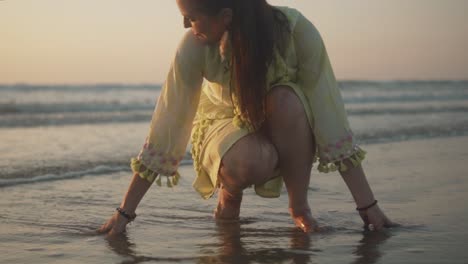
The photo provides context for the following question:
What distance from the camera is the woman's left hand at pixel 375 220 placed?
10.4ft

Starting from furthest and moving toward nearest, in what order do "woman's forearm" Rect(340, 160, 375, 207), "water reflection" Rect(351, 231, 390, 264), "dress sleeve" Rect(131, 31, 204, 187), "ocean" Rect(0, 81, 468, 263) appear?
"woman's forearm" Rect(340, 160, 375, 207), "dress sleeve" Rect(131, 31, 204, 187), "ocean" Rect(0, 81, 468, 263), "water reflection" Rect(351, 231, 390, 264)

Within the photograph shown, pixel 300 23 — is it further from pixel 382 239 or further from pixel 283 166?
pixel 382 239

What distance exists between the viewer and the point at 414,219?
3416 millimetres

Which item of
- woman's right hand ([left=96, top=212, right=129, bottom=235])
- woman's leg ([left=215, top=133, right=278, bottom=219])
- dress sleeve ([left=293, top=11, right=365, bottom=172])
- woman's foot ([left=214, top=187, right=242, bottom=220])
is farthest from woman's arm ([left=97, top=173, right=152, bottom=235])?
dress sleeve ([left=293, top=11, right=365, bottom=172])

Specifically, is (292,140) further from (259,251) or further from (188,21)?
(188,21)

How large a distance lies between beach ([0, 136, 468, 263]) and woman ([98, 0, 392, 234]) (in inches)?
7.0

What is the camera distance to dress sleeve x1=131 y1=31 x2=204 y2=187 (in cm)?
308

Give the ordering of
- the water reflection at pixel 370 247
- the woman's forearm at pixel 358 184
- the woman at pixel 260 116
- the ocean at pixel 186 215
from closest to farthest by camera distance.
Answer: the water reflection at pixel 370 247, the ocean at pixel 186 215, the woman at pixel 260 116, the woman's forearm at pixel 358 184

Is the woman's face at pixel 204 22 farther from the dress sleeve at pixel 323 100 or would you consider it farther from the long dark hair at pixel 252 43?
the dress sleeve at pixel 323 100

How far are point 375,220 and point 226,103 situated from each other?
776 millimetres

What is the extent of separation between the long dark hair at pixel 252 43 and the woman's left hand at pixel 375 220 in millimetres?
611

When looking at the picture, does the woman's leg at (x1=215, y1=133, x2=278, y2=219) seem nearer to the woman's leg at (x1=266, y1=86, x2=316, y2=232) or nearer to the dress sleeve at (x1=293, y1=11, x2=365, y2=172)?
the woman's leg at (x1=266, y1=86, x2=316, y2=232)

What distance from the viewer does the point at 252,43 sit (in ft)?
9.46

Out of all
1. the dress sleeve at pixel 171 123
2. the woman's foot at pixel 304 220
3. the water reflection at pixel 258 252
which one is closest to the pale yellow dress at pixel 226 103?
the dress sleeve at pixel 171 123
